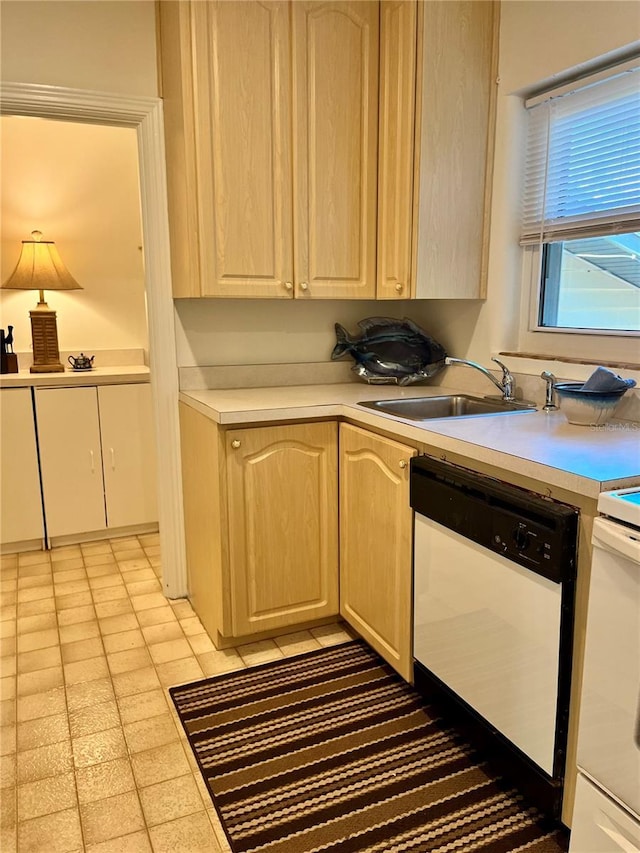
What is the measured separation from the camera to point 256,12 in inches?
86.2

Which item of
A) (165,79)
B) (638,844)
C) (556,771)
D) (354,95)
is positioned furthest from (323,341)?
(638,844)

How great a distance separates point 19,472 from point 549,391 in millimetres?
2544

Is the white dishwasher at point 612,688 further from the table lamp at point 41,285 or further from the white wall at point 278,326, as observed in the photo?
the table lamp at point 41,285

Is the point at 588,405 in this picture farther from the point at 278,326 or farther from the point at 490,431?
the point at 278,326

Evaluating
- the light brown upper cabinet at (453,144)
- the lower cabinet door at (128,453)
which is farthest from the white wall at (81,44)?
the lower cabinet door at (128,453)

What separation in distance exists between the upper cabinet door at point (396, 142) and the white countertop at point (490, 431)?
1.70 feet

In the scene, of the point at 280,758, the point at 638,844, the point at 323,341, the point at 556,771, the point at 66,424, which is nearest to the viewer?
the point at 638,844

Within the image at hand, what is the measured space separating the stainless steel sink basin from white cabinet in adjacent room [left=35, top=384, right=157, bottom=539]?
1.59 metres

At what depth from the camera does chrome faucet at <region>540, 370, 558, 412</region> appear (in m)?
2.05

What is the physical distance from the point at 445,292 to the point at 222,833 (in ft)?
6.15

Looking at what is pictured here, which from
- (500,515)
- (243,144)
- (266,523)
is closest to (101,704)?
(266,523)

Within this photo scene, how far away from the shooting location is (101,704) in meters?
2.03

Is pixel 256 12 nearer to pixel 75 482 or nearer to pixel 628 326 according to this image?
pixel 628 326

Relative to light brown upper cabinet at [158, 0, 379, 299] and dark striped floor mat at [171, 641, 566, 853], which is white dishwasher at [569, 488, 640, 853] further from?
light brown upper cabinet at [158, 0, 379, 299]
